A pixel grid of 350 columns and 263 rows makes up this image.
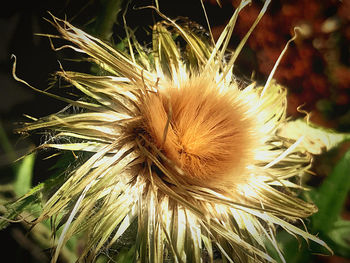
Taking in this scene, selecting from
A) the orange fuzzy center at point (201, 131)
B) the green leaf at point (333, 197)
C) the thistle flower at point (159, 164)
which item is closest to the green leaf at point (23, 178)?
the thistle flower at point (159, 164)

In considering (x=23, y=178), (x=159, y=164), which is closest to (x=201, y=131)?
(x=159, y=164)

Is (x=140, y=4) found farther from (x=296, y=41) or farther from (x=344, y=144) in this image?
(x=344, y=144)

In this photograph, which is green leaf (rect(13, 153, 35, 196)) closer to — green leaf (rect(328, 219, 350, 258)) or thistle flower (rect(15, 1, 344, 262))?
thistle flower (rect(15, 1, 344, 262))

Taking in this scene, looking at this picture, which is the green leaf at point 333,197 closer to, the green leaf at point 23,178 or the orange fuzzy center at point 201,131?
the orange fuzzy center at point 201,131

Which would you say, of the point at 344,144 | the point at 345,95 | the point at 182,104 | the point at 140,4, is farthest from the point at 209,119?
the point at 345,95

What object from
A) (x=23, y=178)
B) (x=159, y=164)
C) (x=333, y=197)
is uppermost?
(x=333, y=197)

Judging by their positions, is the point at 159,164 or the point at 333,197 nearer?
the point at 159,164

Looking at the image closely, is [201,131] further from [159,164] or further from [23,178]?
[23,178]
